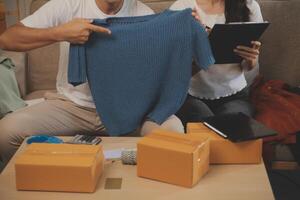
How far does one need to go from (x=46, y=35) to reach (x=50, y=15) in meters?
0.15

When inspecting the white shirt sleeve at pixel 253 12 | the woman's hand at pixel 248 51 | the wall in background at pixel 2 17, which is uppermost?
the white shirt sleeve at pixel 253 12

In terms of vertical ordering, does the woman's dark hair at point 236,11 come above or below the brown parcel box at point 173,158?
above

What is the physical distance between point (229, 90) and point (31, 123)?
0.95 metres

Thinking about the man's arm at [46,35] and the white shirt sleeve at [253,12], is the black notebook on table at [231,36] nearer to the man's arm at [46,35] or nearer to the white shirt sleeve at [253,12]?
the white shirt sleeve at [253,12]

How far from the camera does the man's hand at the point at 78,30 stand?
5.32 feet

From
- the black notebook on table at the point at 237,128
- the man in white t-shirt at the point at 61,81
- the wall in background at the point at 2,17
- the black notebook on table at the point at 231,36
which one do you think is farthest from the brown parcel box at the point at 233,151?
the wall in background at the point at 2,17

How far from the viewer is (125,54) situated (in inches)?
67.8

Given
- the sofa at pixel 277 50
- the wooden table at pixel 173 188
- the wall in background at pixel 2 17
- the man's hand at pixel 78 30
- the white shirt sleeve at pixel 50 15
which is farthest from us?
the wall in background at pixel 2 17

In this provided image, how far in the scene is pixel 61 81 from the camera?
1923mm

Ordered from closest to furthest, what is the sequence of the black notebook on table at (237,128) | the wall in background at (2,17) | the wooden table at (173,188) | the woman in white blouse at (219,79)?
the wooden table at (173,188) → the black notebook on table at (237,128) → the woman in white blouse at (219,79) → the wall in background at (2,17)

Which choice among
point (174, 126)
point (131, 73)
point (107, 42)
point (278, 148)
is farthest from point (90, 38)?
point (278, 148)

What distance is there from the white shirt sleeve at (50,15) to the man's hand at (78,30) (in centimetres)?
18

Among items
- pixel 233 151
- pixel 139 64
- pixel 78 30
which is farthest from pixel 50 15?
pixel 233 151

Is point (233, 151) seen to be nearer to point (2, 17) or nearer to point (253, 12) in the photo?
point (253, 12)
